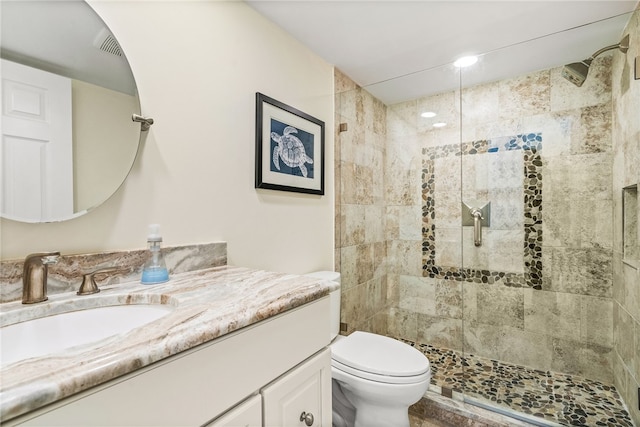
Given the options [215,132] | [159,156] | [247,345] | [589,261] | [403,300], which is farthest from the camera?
[403,300]

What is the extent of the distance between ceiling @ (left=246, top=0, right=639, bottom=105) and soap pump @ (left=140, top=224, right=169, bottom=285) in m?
1.25

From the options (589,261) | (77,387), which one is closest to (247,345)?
(77,387)

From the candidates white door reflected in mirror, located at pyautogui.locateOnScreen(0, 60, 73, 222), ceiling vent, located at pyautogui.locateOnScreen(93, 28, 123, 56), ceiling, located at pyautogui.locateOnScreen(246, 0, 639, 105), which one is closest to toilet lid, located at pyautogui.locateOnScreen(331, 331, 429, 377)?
white door reflected in mirror, located at pyautogui.locateOnScreen(0, 60, 73, 222)

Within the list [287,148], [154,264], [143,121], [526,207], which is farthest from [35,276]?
[526,207]

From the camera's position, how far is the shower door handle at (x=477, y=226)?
7.47 ft

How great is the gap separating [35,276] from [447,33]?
2.18 m

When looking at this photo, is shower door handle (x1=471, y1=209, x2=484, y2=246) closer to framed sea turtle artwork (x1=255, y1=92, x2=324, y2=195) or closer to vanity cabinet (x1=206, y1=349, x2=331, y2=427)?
framed sea turtle artwork (x1=255, y1=92, x2=324, y2=195)

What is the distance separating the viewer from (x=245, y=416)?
0.66 meters

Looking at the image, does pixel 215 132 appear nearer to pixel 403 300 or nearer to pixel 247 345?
pixel 247 345

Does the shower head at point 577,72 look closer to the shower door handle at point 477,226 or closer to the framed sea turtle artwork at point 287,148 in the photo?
the shower door handle at point 477,226

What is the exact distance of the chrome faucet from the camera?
749 mm

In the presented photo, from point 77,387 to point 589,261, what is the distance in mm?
2631

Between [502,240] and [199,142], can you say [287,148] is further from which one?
[502,240]

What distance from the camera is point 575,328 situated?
2.00 m
